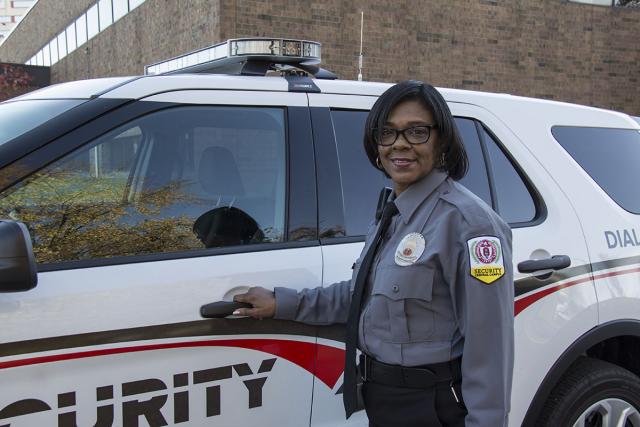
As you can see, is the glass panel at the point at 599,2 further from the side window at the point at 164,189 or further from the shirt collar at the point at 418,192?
the shirt collar at the point at 418,192

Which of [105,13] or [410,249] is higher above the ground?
[105,13]

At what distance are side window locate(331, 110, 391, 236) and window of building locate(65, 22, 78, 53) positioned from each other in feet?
70.9

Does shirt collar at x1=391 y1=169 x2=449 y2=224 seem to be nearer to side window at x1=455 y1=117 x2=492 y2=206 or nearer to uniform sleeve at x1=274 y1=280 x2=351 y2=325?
uniform sleeve at x1=274 y1=280 x2=351 y2=325

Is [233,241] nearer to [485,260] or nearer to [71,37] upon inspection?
[485,260]

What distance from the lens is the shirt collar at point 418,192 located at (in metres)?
1.65

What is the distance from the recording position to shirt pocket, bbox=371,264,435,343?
154 centimetres

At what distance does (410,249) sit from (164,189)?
0.86m

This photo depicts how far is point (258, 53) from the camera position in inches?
87.1

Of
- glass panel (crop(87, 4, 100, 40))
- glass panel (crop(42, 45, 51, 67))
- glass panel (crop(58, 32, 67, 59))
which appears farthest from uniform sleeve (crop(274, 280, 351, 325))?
glass panel (crop(42, 45, 51, 67))

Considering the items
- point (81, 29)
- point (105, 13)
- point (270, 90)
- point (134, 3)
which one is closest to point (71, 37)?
point (81, 29)

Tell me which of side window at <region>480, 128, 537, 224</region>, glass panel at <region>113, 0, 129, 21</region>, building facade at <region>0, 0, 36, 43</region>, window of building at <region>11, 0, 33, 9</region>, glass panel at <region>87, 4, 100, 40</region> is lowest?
side window at <region>480, 128, 537, 224</region>

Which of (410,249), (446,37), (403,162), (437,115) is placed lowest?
(410,249)

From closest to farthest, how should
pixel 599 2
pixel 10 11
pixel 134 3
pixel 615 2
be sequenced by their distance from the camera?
1. pixel 599 2
2. pixel 615 2
3. pixel 134 3
4. pixel 10 11

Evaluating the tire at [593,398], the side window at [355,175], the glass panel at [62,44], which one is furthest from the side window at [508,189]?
the glass panel at [62,44]
